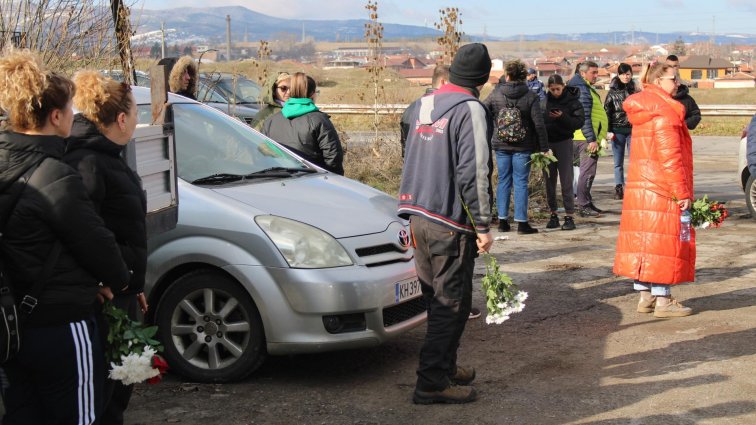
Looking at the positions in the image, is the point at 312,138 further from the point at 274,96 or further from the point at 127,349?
the point at 127,349

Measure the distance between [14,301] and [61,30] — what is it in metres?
6.06

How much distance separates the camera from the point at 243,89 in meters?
19.9

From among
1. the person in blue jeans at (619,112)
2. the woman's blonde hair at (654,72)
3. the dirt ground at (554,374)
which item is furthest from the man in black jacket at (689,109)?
the woman's blonde hair at (654,72)

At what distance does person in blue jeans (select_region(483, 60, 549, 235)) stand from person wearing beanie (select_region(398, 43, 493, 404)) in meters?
5.10

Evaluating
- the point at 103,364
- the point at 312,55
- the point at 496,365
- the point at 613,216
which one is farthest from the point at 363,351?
the point at 312,55

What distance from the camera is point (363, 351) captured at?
259 inches

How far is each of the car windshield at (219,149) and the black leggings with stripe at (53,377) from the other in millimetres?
2560

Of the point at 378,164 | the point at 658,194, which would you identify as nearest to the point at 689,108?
the point at 378,164

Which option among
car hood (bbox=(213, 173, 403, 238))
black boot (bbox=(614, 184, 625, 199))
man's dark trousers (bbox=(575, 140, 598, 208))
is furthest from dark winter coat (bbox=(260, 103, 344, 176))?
black boot (bbox=(614, 184, 625, 199))

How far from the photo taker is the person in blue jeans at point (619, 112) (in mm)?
13337

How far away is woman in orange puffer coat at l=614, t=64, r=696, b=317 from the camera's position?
7227 mm

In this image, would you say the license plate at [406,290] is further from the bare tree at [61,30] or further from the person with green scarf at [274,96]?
the bare tree at [61,30]

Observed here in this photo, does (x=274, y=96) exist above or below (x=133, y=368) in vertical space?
above

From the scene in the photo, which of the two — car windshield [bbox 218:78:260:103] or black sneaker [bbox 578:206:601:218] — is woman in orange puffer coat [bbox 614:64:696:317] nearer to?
black sneaker [bbox 578:206:601:218]
